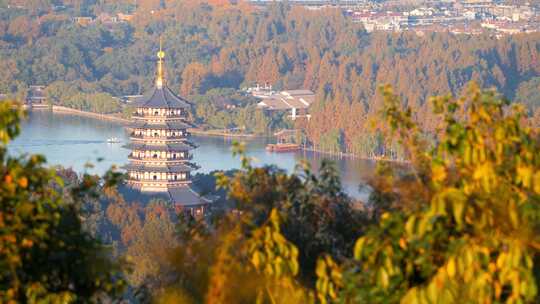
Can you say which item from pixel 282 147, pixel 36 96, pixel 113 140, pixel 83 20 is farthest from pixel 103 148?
pixel 83 20

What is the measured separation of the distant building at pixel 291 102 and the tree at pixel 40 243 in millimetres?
25497

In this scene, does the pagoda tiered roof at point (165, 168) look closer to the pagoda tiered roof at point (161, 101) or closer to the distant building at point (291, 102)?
the pagoda tiered roof at point (161, 101)

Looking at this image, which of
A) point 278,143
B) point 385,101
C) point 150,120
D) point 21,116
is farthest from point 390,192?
point 278,143

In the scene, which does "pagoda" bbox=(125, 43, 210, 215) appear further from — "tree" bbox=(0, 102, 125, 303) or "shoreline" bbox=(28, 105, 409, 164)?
"tree" bbox=(0, 102, 125, 303)

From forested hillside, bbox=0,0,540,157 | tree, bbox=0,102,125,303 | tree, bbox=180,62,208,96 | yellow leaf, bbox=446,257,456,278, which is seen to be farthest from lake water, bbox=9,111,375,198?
yellow leaf, bbox=446,257,456,278

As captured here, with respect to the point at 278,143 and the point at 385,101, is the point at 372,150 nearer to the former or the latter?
the point at 278,143

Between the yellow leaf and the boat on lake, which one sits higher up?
the yellow leaf

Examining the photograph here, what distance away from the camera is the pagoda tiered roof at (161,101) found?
53.4 ft

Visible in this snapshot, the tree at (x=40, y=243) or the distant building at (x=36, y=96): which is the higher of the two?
the tree at (x=40, y=243)

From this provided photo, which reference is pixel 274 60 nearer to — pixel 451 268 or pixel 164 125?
pixel 164 125

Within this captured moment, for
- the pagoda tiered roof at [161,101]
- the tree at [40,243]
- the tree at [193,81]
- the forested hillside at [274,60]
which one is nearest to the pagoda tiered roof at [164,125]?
the pagoda tiered roof at [161,101]

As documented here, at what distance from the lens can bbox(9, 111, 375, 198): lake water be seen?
67.0ft

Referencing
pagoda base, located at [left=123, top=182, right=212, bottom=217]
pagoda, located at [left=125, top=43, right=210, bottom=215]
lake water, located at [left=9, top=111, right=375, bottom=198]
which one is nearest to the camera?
pagoda base, located at [left=123, top=182, right=212, bottom=217]

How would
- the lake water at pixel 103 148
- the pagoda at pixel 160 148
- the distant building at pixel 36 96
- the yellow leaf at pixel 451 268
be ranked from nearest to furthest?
the yellow leaf at pixel 451 268 < the pagoda at pixel 160 148 < the lake water at pixel 103 148 < the distant building at pixel 36 96
